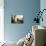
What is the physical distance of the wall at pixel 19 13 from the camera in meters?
5.11

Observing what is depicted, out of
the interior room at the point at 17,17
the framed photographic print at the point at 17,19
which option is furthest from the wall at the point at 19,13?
the framed photographic print at the point at 17,19

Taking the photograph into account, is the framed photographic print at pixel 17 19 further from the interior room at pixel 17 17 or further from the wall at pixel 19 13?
the wall at pixel 19 13

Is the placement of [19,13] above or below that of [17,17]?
above

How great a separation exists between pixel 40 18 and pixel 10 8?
4.08ft

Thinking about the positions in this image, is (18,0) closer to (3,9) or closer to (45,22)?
(3,9)

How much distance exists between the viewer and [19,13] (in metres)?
5.17

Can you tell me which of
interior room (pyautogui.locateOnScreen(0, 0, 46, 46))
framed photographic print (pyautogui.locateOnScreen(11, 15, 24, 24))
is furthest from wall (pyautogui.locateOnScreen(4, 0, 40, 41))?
framed photographic print (pyautogui.locateOnScreen(11, 15, 24, 24))

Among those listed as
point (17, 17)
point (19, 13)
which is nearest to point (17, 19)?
point (17, 17)

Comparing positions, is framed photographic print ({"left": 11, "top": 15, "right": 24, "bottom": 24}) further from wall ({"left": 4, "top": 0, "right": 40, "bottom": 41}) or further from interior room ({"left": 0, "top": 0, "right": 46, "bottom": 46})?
wall ({"left": 4, "top": 0, "right": 40, "bottom": 41})

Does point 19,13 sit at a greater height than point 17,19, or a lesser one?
greater

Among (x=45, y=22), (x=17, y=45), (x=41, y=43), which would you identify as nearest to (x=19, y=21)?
(x=45, y=22)

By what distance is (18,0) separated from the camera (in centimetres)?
513

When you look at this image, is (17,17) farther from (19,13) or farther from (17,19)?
(19,13)

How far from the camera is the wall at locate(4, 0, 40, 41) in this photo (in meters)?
5.11
